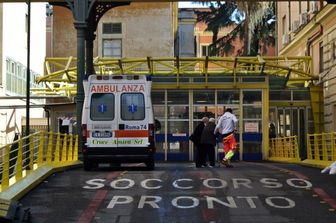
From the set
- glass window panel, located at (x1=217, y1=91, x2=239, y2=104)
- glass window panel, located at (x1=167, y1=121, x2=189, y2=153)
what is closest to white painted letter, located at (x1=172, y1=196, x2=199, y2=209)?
glass window panel, located at (x1=167, y1=121, x2=189, y2=153)

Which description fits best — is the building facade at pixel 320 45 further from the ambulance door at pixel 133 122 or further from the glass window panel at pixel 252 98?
the ambulance door at pixel 133 122

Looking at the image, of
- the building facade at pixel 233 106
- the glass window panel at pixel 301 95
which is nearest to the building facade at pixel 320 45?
the glass window panel at pixel 301 95

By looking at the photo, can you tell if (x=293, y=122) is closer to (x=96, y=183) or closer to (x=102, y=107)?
(x=102, y=107)

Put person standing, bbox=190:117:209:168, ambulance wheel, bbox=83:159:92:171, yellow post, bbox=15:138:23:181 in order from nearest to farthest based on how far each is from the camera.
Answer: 1. yellow post, bbox=15:138:23:181
2. ambulance wheel, bbox=83:159:92:171
3. person standing, bbox=190:117:209:168

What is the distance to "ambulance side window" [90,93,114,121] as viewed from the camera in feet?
57.1

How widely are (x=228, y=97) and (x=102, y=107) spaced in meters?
13.2

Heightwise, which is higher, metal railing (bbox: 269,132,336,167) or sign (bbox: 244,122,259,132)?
sign (bbox: 244,122,259,132)

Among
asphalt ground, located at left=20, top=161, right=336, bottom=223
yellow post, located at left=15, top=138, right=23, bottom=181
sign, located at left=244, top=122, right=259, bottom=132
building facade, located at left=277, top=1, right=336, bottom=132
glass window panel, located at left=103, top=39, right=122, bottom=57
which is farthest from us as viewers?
glass window panel, located at left=103, top=39, right=122, bottom=57

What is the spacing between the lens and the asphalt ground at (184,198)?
407 inches

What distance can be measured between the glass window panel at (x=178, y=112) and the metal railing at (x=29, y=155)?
353 inches

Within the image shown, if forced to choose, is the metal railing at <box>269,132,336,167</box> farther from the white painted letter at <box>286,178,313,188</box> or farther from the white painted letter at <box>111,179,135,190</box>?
the white painted letter at <box>111,179,135,190</box>

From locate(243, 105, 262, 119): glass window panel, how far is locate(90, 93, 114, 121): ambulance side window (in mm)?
13117

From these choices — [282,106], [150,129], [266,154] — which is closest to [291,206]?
[150,129]

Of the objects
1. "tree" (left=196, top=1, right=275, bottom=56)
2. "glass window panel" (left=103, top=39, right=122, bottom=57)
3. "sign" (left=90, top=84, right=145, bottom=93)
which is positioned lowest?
"sign" (left=90, top=84, right=145, bottom=93)
